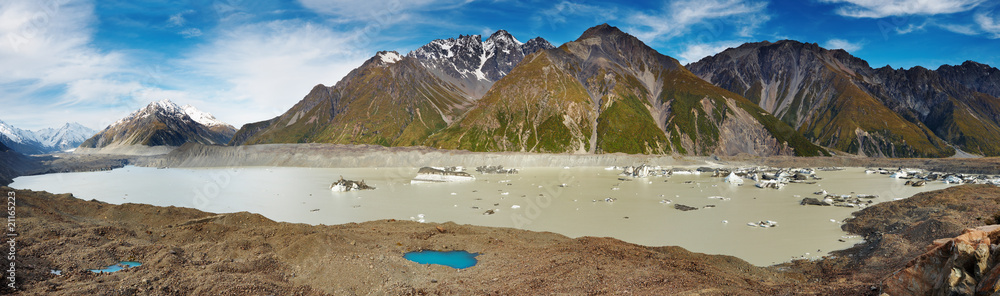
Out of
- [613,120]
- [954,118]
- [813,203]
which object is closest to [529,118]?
[613,120]

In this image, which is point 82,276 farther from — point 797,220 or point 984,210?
point 984,210

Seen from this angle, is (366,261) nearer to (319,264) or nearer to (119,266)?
(319,264)

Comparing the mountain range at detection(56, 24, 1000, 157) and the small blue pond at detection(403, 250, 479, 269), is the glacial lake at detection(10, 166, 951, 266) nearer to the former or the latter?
the small blue pond at detection(403, 250, 479, 269)

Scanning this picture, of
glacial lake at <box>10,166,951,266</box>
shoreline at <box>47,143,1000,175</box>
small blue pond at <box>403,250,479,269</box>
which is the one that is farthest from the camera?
shoreline at <box>47,143,1000,175</box>

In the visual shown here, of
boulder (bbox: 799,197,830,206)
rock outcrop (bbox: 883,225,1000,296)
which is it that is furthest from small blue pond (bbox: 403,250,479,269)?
boulder (bbox: 799,197,830,206)

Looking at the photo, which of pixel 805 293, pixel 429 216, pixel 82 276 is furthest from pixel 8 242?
pixel 805 293
